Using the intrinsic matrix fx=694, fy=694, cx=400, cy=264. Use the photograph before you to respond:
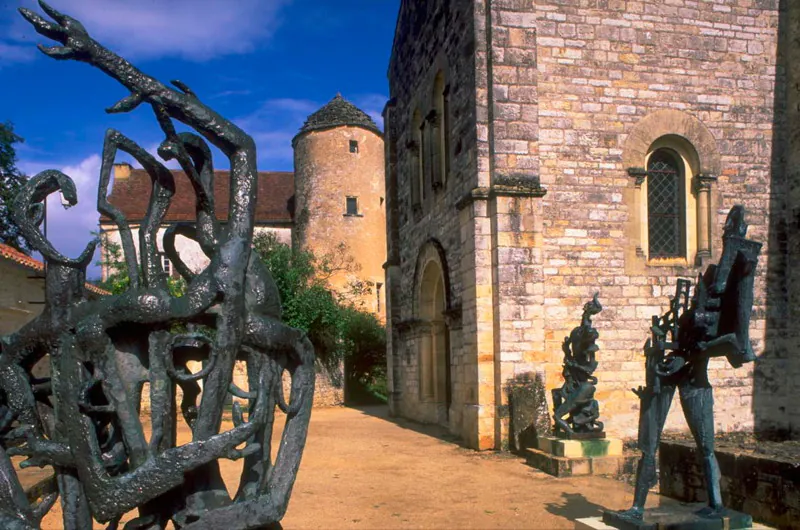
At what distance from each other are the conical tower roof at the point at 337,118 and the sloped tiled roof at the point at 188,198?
9.82 feet

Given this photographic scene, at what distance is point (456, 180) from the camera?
12.3 metres

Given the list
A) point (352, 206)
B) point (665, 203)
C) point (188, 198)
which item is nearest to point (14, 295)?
point (665, 203)

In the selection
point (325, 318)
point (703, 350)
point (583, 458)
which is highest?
point (703, 350)

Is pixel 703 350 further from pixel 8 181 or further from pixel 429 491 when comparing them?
pixel 8 181

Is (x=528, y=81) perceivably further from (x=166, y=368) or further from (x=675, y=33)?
(x=166, y=368)

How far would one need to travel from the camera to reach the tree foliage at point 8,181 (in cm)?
1909

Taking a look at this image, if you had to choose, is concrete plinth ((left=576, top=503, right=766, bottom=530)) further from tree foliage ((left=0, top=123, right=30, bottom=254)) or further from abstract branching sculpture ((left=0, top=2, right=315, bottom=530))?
tree foliage ((left=0, top=123, right=30, bottom=254))

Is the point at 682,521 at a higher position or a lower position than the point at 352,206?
lower

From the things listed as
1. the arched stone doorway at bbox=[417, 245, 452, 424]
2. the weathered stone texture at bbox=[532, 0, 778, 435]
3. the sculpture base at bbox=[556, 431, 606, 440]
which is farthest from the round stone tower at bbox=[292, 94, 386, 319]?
the sculpture base at bbox=[556, 431, 606, 440]

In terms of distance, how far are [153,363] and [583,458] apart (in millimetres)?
7066

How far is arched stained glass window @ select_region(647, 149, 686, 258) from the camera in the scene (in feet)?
39.1

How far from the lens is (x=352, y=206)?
27562 millimetres

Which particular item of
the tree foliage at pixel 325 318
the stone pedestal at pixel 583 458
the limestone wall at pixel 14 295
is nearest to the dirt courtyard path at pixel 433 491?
the stone pedestal at pixel 583 458

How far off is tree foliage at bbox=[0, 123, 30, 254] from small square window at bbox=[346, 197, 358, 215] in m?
11.5
